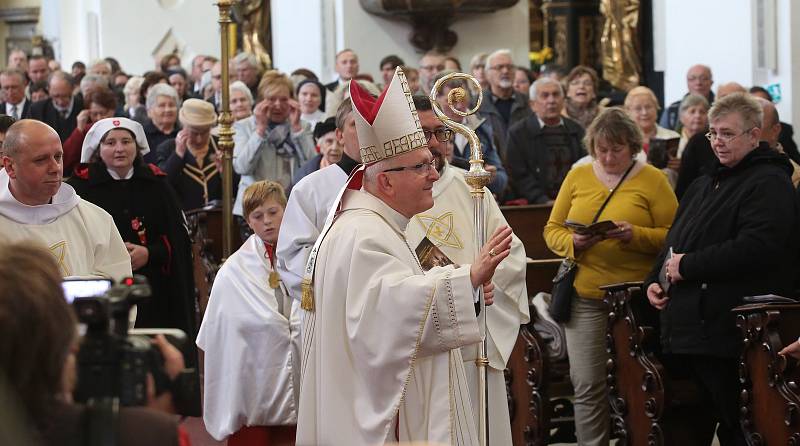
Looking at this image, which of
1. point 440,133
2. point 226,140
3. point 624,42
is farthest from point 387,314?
point 624,42

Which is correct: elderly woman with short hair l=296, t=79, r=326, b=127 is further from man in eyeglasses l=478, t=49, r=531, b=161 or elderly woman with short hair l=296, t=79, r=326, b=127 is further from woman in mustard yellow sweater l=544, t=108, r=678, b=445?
woman in mustard yellow sweater l=544, t=108, r=678, b=445

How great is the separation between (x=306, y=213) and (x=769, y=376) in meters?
2.05

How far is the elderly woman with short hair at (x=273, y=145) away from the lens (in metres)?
9.46

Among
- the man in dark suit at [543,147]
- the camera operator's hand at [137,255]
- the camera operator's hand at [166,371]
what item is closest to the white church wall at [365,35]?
the man in dark suit at [543,147]

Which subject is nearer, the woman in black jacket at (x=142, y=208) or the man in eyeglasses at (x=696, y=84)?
the woman in black jacket at (x=142, y=208)

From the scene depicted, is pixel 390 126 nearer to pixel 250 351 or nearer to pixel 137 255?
pixel 250 351

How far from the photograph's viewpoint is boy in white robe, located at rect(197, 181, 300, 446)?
640 cm

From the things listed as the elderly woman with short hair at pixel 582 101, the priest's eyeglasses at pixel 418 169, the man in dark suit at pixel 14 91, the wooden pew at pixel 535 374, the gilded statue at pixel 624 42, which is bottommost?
the wooden pew at pixel 535 374

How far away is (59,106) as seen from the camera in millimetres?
12602

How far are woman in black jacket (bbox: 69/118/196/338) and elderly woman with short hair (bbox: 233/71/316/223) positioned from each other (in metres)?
2.49

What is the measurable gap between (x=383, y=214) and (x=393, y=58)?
10.2m

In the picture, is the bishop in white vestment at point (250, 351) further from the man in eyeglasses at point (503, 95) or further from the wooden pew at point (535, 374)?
the man in eyeglasses at point (503, 95)

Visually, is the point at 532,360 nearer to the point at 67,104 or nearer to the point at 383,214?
the point at 383,214

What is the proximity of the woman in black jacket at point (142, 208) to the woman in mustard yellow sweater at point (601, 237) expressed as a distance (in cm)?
192
